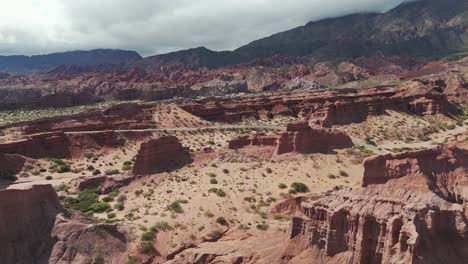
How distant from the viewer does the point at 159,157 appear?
49.2 meters

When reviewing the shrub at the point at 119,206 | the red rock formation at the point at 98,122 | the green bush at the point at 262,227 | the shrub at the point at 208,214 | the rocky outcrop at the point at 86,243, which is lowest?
the shrub at the point at 208,214

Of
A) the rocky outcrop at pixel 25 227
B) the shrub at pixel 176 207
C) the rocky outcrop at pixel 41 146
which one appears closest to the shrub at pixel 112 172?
the rocky outcrop at pixel 41 146

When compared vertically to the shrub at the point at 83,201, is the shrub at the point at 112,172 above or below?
below

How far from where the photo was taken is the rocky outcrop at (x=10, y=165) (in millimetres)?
54478

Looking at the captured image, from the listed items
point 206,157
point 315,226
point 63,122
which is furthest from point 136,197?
point 63,122

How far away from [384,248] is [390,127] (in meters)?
67.6

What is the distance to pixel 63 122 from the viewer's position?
8156cm

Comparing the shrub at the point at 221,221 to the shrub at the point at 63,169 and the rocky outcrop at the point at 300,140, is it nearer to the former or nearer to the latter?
the rocky outcrop at the point at 300,140

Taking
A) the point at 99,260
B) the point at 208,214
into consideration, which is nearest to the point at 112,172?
the point at 208,214

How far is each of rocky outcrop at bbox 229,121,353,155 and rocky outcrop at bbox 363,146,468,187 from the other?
1018 inches

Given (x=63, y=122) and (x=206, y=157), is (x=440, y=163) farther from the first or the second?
(x=63, y=122)

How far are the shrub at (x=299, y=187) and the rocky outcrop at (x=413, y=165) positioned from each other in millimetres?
17893

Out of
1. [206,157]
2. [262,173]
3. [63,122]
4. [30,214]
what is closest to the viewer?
[30,214]

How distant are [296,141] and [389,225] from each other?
33614 millimetres
